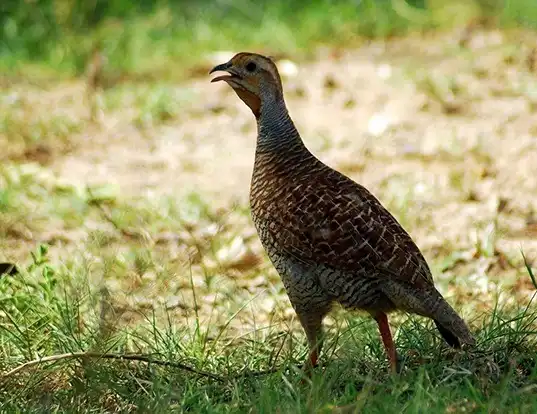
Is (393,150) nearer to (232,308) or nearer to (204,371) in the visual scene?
(232,308)

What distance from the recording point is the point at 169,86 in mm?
9117

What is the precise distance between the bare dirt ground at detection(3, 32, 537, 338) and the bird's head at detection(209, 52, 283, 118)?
4.46 ft

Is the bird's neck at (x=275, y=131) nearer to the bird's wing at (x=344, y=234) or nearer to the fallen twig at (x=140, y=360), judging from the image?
the bird's wing at (x=344, y=234)

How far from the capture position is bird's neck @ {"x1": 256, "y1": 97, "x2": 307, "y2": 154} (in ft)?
15.2

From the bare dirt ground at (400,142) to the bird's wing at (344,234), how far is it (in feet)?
4.69

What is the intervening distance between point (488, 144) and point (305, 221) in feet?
11.8

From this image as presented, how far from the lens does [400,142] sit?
25.7 feet

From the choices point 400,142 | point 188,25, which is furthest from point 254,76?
point 188,25

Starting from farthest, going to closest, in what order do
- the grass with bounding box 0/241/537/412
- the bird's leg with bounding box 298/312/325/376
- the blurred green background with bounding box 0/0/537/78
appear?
the blurred green background with bounding box 0/0/537/78, the bird's leg with bounding box 298/312/325/376, the grass with bounding box 0/241/537/412

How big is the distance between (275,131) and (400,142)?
3.29 meters

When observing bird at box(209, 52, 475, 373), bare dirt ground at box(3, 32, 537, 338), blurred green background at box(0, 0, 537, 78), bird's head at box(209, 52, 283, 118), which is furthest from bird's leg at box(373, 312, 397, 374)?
blurred green background at box(0, 0, 537, 78)

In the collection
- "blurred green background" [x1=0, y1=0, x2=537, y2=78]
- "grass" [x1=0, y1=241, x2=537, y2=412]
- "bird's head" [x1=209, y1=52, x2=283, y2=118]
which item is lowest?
"grass" [x1=0, y1=241, x2=537, y2=412]

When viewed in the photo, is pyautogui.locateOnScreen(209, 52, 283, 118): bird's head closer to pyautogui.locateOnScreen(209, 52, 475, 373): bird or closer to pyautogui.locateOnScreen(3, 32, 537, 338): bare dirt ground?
pyautogui.locateOnScreen(209, 52, 475, 373): bird

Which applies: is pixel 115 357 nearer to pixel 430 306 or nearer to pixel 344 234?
pixel 344 234
